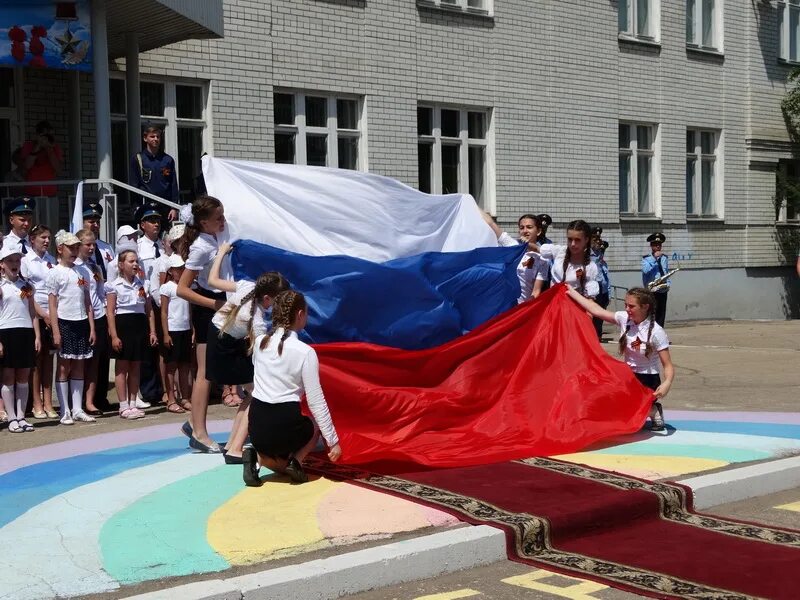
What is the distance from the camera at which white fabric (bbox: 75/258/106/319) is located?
12.4 m

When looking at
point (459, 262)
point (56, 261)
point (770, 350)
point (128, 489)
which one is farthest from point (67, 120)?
point (770, 350)

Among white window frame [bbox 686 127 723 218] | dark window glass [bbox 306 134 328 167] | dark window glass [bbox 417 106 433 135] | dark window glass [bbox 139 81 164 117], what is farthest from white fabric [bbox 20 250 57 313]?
white window frame [bbox 686 127 723 218]

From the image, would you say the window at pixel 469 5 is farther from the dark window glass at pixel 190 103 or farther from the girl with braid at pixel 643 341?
the girl with braid at pixel 643 341

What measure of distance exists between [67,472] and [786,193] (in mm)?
25180

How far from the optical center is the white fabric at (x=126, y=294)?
1261 centimetres

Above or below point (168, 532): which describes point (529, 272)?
above

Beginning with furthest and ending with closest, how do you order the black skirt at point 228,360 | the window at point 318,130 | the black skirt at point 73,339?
the window at point 318,130 < the black skirt at point 73,339 < the black skirt at point 228,360

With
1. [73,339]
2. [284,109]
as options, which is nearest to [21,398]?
[73,339]

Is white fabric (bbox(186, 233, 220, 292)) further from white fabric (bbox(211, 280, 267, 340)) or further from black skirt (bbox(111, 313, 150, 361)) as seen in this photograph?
black skirt (bbox(111, 313, 150, 361))

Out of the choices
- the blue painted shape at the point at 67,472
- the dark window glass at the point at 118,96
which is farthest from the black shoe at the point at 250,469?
the dark window glass at the point at 118,96

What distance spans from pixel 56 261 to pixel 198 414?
3.84 meters

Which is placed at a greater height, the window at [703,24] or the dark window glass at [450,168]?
the window at [703,24]

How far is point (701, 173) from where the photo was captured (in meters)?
28.9

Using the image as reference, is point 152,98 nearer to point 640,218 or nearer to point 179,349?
point 179,349
